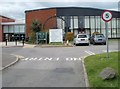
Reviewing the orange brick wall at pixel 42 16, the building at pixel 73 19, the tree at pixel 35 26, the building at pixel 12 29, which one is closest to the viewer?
the tree at pixel 35 26

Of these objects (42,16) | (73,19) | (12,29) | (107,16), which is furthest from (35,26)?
(107,16)

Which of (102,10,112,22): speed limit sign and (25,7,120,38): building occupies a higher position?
(25,7,120,38): building

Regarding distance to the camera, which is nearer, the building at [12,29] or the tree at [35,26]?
the tree at [35,26]

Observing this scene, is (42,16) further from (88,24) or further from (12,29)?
(12,29)

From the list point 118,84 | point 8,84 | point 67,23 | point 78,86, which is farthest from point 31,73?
point 67,23

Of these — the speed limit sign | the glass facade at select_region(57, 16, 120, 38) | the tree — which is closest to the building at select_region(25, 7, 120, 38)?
the glass facade at select_region(57, 16, 120, 38)

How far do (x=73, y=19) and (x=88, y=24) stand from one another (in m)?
3.80

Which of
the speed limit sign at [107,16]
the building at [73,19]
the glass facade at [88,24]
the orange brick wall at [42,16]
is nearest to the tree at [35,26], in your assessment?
the building at [73,19]

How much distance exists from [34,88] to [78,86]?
146 centimetres

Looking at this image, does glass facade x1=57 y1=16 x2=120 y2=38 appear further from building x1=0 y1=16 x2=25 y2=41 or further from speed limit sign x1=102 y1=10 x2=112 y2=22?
speed limit sign x1=102 y1=10 x2=112 y2=22

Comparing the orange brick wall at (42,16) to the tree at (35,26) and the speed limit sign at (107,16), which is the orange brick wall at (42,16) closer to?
the tree at (35,26)

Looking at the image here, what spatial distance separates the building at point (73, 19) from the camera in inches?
2876

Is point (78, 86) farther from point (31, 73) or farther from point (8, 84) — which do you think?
point (31, 73)

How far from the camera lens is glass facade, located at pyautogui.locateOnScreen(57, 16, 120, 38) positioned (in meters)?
73.9
